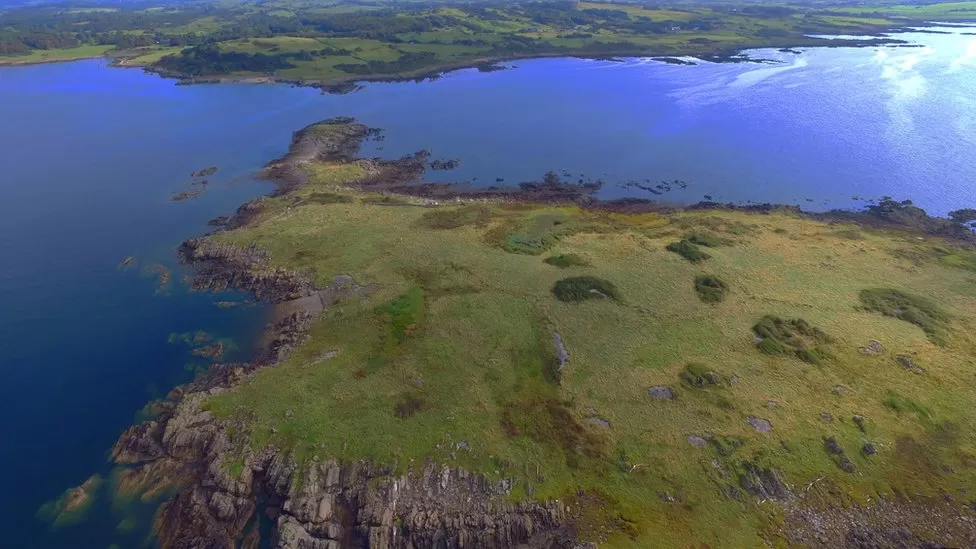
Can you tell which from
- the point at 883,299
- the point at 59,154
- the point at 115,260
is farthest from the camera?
the point at 59,154

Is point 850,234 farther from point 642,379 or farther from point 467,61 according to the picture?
point 467,61

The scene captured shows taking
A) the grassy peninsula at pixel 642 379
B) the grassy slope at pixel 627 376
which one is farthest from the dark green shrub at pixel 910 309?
the grassy slope at pixel 627 376

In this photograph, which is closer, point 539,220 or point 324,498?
point 324,498

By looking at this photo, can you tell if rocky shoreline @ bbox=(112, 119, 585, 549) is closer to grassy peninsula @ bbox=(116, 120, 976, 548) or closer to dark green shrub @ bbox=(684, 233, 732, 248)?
grassy peninsula @ bbox=(116, 120, 976, 548)

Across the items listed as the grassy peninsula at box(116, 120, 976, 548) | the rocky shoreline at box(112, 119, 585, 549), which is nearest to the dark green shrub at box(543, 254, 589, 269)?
the grassy peninsula at box(116, 120, 976, 548)

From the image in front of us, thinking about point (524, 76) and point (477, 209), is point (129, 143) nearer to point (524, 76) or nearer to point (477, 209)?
point (477, 209)

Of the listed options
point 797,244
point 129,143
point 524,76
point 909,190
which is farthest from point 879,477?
point 524,76
